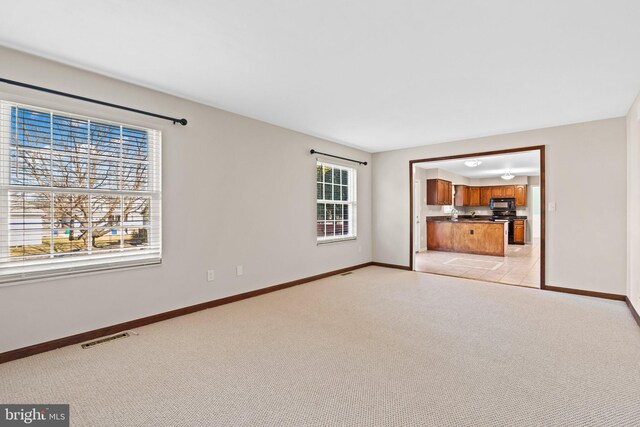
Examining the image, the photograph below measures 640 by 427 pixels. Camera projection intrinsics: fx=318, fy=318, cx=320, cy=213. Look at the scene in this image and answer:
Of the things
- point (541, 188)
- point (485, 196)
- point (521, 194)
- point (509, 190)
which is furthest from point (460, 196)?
point (541, 188)

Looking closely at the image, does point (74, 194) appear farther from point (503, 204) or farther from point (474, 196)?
point (503, 204)

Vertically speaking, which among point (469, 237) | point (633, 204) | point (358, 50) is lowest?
point (469, 237)

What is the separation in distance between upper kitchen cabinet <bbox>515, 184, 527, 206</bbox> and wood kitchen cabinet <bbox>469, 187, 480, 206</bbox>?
1149 millimetres

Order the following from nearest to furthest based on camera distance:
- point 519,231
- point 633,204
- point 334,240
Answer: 1. point 633,204
2. point 334,240
3. point 519,231

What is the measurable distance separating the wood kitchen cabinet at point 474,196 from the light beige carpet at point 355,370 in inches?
312

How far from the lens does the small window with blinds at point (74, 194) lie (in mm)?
2447

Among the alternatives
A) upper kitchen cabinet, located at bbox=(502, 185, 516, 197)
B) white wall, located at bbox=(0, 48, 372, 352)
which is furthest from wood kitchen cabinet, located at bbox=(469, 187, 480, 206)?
white wall, located at bbox=(0, 48, 372, 352)

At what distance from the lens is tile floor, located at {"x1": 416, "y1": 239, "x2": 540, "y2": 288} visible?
529cm

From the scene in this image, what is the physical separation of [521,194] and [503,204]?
624 mm

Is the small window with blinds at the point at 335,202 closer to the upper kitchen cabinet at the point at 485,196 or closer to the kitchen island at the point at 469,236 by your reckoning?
the kitchen island at the point at 469,236

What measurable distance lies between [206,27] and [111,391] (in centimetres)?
243


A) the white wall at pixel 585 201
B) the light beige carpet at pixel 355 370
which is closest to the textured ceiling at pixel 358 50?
the white wall at pixel 585 201

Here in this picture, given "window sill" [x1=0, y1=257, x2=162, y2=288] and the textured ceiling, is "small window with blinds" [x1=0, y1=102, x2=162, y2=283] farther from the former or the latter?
the textured ceiling

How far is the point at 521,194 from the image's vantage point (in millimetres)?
10508
